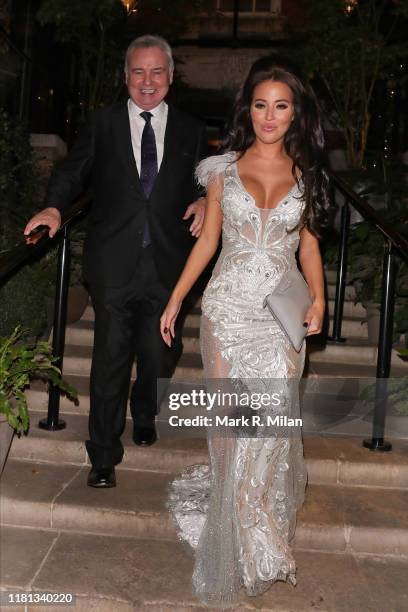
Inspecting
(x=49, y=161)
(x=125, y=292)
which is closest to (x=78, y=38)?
(x=49, y=161)

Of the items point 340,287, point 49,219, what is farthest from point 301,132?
point 340,287

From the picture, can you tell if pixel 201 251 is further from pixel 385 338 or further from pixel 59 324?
pixel 385 338

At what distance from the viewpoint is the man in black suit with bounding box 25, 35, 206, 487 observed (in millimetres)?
3252

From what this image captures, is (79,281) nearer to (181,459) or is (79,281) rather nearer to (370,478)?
(181,459)

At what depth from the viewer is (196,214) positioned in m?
3.29

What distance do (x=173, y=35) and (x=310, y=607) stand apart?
7876 millimetres

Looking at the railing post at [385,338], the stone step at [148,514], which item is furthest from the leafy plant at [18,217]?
the railing post at [385,338]

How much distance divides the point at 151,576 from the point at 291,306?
121 cm

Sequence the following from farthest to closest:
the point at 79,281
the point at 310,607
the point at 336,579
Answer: the point at 79,281 < the point at 336,579 < the point at 310,607

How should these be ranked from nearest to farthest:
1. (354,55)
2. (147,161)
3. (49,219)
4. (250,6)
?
(49,219), (147,161), (354,55), (250,6)

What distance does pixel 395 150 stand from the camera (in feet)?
28.0

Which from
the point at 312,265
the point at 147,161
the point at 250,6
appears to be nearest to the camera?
the point at 312,265

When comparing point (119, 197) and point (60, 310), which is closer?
point (119, 197)

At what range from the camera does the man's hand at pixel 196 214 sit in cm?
325
